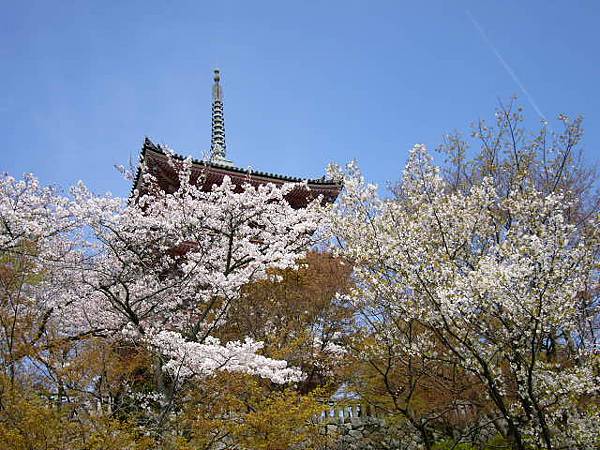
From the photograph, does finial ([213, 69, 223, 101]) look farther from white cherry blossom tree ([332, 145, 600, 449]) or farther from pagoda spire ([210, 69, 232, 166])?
white cherry blossom tree ([332, 145, 600, 449])

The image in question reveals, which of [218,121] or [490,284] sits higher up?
[218,121]

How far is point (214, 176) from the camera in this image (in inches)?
632

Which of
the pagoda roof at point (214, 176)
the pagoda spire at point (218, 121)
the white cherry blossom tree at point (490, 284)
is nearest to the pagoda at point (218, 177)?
the pagoda roof at point (214, 176)

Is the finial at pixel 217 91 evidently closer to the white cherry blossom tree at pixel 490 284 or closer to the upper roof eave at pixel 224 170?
the upper roof eave at pixel 224 170

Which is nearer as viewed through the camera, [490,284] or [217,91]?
[490,284]

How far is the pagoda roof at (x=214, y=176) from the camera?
1474cm

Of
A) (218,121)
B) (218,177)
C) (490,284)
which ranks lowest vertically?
(490,284)

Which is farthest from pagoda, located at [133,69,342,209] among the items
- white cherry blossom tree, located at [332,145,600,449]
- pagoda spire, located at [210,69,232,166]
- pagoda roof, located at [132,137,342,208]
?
white cherry blossom tree, located at [332,145,600,449]

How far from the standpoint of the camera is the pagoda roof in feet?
48.4

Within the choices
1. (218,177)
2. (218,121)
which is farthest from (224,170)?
(218,121)

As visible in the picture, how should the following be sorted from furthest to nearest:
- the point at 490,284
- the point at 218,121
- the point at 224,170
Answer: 1. the point at 218,121
2. the point at 224,170
3. the point at 490,284

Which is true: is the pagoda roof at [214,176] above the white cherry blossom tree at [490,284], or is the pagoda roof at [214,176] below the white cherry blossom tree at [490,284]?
above

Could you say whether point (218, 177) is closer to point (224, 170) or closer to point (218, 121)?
point (224, 170)

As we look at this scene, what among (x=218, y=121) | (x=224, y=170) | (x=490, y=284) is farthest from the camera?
(x=218, y=121)
